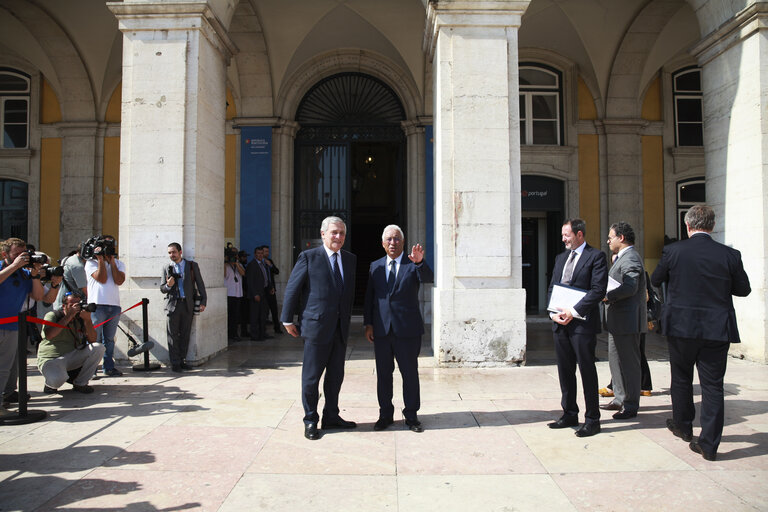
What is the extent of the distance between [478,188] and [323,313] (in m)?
3.71

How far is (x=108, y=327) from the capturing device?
22.6ft

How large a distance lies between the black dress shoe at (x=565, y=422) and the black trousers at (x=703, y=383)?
2.53 feet

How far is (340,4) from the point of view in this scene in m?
11.8

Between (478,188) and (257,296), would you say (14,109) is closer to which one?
(257,296)

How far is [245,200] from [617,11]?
944 cm

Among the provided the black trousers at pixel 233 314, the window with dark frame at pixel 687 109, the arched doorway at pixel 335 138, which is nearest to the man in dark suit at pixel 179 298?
the black trousers at pixel 233 314

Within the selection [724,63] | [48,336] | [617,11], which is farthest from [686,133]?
[48,336]

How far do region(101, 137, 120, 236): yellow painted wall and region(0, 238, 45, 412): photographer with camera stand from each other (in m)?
8.35

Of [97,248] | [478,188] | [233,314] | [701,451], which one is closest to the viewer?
[701,451]

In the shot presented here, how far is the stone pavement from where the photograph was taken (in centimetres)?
315

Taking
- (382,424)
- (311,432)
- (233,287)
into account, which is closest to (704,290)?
(382,424)

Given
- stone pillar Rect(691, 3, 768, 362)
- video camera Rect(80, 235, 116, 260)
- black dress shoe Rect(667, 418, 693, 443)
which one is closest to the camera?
black dress shoe Rect(667, 418, 693, 443)

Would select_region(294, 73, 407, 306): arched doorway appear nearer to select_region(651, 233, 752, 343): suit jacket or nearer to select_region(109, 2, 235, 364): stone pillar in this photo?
select_region(109, 2, 235, 364): stone pillar

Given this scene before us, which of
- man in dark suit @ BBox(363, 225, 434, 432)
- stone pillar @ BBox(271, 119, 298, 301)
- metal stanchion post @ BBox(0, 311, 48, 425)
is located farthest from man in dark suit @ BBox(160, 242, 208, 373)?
stone pillar @ BBox(271, 119, 298, 301)
